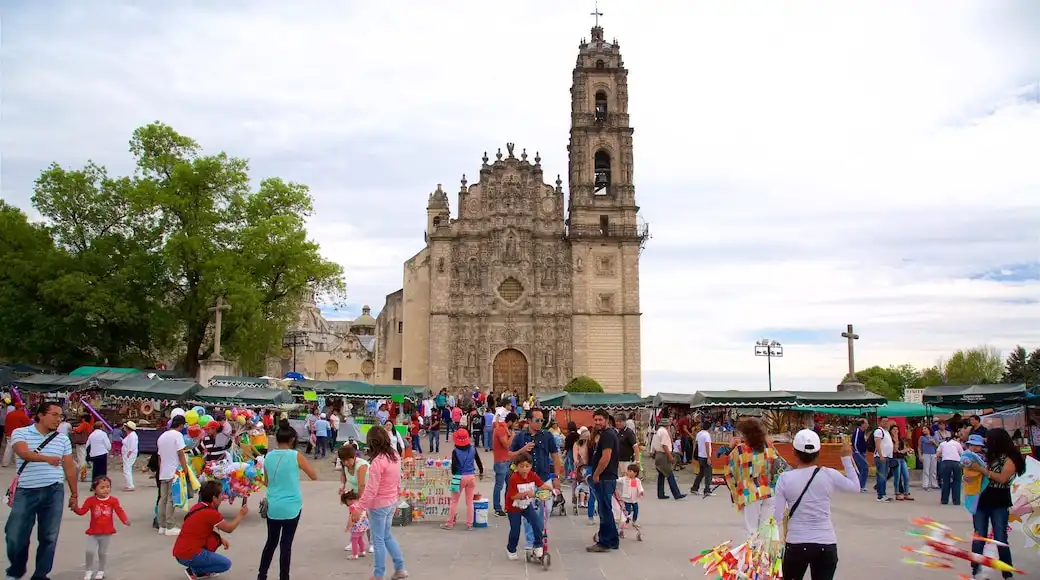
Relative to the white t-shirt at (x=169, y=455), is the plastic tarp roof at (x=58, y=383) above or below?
above

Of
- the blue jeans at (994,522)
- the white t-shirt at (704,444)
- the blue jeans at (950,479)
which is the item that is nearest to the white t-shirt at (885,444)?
the blue jeans at (950,479)

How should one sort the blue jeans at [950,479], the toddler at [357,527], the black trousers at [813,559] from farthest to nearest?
the blue jeans at [950,479], the toddler at [357,527], the black trousers at [813,559]

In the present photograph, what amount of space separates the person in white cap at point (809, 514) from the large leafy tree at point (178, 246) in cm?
3051

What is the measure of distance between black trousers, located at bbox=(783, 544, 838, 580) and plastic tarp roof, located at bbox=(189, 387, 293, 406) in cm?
1933

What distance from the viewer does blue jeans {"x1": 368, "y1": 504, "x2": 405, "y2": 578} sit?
7902 millimetres

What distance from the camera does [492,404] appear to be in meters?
35.8

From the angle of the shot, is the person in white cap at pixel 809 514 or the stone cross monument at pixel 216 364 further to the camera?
the stone cross monument at pixel 216 364

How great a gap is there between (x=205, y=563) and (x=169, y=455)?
368 centimetres

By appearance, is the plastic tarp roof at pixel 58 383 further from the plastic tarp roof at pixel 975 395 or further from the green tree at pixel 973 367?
the green tree at pixel 973 367

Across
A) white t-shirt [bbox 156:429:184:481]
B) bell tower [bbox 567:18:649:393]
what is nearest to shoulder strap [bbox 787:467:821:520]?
white t-shirt [bbox 156:429:184:481]

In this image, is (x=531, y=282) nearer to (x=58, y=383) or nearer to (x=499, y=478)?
A: (x=58, y=383)

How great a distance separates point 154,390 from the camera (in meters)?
22.7

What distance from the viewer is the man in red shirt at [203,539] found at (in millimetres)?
7699

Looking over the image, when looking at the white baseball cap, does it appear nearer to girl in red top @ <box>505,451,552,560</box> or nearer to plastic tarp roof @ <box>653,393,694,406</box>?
girl in red top @ <box>505,451,552,560</box>
